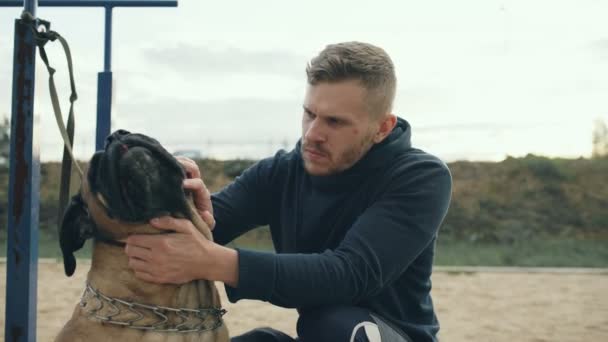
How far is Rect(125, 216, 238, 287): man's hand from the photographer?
1.94 m

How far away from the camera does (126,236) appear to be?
6.46ft

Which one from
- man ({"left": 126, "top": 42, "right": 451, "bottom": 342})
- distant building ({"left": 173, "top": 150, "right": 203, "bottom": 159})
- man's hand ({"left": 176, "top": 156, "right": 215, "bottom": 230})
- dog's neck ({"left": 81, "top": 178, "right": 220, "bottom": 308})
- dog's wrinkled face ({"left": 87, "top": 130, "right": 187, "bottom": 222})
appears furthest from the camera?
distant building ({"left": 173, "top": 150, "right": 203, "bottom": 159})

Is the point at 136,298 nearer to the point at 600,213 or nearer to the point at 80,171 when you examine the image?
the point at 80,171

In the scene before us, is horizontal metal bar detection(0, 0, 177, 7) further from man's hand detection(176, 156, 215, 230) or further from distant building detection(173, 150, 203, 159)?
distant building detection(173, 150, 203, 159)

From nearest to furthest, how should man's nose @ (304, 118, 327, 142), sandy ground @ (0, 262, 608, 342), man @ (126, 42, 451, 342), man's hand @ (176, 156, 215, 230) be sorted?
1. man @ (126, 42, 451, 342)
2. man's hand @ (176, 156, 215, 230)
3. man's nose @ (304, 118, 327, 142)
4. sandy ground @ (0, 262, 608, 342)

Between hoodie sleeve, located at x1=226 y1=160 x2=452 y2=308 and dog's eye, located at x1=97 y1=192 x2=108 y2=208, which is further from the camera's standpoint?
hoodie sleeve, located at x1=226 y1=160 x2=452 y2=308

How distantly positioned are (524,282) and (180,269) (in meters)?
6.88

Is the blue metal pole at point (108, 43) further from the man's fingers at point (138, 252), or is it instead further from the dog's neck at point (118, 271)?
the man's fingers at point (138, 252)

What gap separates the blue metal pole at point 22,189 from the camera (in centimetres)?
208

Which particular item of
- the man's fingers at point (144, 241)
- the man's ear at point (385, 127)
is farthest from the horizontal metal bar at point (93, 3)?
the man's fingers at point (144, 241)

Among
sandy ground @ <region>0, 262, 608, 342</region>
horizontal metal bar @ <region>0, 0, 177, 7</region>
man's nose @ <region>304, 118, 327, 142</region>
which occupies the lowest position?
sandy ground @ <region>0, 262, 608, 342</region>

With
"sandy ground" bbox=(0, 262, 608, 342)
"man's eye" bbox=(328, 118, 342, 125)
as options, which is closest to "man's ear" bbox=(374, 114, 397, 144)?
"man's eye" bbox=(328, 118, 342, 125)

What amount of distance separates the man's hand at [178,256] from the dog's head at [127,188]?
47 mm

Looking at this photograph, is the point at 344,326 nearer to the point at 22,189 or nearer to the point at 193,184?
the point at 193,184
